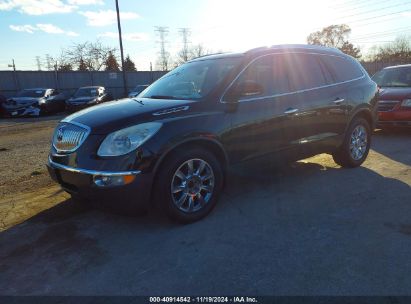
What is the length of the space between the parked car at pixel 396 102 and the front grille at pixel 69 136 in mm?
7403

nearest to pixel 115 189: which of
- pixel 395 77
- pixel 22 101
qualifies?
pixel 395 77

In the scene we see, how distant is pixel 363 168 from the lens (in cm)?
618

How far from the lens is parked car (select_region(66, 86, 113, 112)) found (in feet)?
71.3

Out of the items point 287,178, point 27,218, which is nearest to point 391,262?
point 287,178

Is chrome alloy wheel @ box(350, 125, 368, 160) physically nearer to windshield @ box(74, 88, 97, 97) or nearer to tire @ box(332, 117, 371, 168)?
tire @ box(332, 117, 371, 168)

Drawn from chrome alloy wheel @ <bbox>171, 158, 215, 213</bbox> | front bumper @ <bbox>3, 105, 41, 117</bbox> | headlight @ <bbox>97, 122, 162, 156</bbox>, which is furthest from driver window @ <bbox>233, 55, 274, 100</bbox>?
front bumper @ <bbox>3, 105, 41, 117</bbox>

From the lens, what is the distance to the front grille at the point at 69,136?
384 centimetres

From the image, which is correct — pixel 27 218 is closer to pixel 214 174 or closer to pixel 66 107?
pixel 214 174

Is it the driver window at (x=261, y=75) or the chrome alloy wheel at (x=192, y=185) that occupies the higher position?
the driver window at (x=261, y=75)

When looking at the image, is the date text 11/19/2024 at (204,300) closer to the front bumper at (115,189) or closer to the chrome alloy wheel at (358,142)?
the front bumper at (115,189)

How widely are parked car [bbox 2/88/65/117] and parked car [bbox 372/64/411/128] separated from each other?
17.1m

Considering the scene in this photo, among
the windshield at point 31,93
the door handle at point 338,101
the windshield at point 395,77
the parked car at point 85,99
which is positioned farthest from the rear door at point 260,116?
the windshield at point 31,93

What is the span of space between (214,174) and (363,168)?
314 centimetres

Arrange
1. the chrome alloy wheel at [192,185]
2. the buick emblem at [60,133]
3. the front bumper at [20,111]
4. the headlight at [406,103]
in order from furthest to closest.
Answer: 1. the front bumper at [20,111]
2. the headlight at [406,103]
3. the buick emblem at [60,133]
4. the chrome alloy wheel at [192,185]
